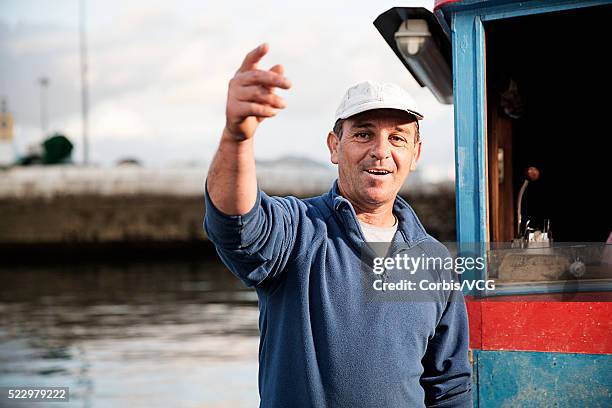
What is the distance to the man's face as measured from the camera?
8.33ft

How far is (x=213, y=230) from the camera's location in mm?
2273

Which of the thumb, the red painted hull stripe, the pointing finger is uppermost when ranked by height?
the pointing finger

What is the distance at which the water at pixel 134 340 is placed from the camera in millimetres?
10719

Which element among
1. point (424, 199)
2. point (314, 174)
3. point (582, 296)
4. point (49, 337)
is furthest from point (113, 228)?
point (582, 296)

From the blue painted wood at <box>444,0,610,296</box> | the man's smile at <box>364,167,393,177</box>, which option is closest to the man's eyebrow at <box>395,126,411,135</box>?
the man's smile at <box>364,167,393,177</box>

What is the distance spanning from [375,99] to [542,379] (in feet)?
5.58

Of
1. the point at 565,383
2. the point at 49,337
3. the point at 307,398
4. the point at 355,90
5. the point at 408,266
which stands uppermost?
the point at 355,90

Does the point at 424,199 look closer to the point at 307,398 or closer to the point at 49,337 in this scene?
the point at 49,337

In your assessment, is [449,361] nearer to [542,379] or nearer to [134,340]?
[542,379]

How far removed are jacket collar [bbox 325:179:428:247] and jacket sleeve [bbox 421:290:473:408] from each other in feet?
0.67

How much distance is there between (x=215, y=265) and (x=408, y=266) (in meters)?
Result: 28.7

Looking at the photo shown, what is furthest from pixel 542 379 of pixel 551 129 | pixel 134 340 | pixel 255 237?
pixel 134 340

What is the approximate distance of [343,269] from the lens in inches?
95.3

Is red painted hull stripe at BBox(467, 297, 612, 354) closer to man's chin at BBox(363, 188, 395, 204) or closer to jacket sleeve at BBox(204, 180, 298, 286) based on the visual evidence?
man's chin at BBox(363, 188, 395, 204)
